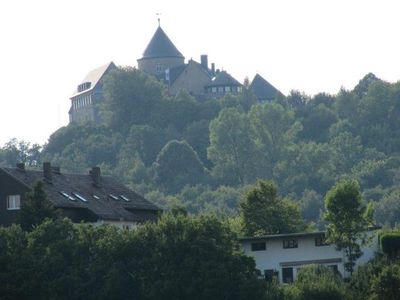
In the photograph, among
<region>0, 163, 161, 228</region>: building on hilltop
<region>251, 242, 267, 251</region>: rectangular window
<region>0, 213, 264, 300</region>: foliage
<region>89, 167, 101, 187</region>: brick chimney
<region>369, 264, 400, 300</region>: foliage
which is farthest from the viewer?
<region>89, 167, 101, 187</region>: brick chimney

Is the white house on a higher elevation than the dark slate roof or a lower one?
lower

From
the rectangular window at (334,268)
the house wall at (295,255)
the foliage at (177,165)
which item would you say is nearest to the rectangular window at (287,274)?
the house wall at (295,255)

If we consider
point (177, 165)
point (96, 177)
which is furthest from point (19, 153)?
point (96, 177)

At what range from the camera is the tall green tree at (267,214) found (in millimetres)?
90812

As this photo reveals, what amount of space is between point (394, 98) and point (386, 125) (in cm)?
395

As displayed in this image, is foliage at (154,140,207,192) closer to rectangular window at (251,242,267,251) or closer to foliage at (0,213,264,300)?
rectangular window at (251,242,267,251)

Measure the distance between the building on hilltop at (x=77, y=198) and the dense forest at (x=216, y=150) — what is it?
234 ft

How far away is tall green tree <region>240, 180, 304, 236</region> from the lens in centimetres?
9081

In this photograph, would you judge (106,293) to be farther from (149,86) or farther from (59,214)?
(149,86)

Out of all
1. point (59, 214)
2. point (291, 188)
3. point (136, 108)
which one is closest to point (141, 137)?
point (136, 108)

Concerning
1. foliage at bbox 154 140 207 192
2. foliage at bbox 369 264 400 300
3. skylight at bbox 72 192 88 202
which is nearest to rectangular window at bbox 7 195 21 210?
skylight at bbox 72 192 88 202

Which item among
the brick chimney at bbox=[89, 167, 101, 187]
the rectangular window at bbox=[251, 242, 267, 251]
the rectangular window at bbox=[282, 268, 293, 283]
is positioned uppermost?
the brick chimney at bbox=[89, 167, 101, 187]

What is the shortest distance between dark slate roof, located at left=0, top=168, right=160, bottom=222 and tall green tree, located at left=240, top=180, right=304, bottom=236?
5524 mm

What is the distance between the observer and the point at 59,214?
275ft
